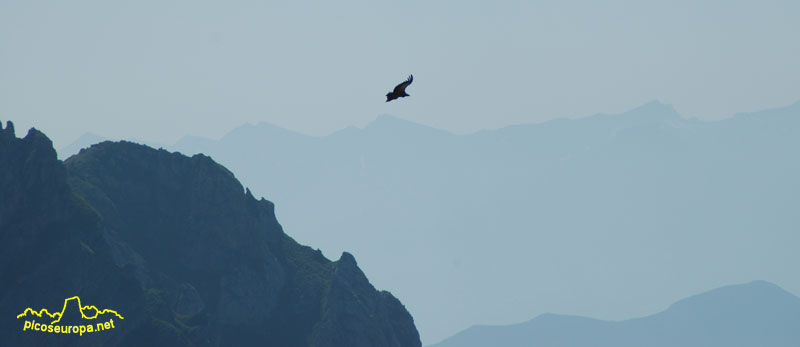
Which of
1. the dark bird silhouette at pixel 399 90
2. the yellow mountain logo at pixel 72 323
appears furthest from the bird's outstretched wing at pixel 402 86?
the yellow mountain logo at pixel 72 323

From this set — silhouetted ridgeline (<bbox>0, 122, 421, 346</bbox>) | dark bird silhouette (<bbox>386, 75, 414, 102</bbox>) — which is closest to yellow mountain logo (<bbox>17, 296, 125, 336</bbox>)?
silhouetted ridgeline (<bbox>0, 122, 421, 346</bbox>)

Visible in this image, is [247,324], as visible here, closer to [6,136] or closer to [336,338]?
[336,338]

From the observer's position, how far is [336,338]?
190625 mm

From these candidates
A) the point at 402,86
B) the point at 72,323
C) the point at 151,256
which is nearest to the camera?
the point at 402,86

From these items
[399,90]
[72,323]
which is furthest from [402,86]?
[72,323]

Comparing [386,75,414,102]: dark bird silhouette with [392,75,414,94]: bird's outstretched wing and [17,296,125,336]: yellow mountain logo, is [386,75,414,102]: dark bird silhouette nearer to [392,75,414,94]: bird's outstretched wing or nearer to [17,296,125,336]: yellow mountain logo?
[392,75,414,94]: bird's outstretched wing

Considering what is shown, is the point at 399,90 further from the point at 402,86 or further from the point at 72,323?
the point at 72,323

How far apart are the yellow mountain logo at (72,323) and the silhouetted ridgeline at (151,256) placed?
3.20 ft

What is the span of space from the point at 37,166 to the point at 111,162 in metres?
32.5

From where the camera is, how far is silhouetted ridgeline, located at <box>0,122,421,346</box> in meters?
157

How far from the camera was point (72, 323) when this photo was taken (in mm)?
155875

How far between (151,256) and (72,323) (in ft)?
106

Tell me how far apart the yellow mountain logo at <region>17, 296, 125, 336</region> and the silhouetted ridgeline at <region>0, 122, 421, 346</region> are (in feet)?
3.20

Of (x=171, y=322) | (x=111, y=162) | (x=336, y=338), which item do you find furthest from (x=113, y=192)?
(x=336, y=338)
